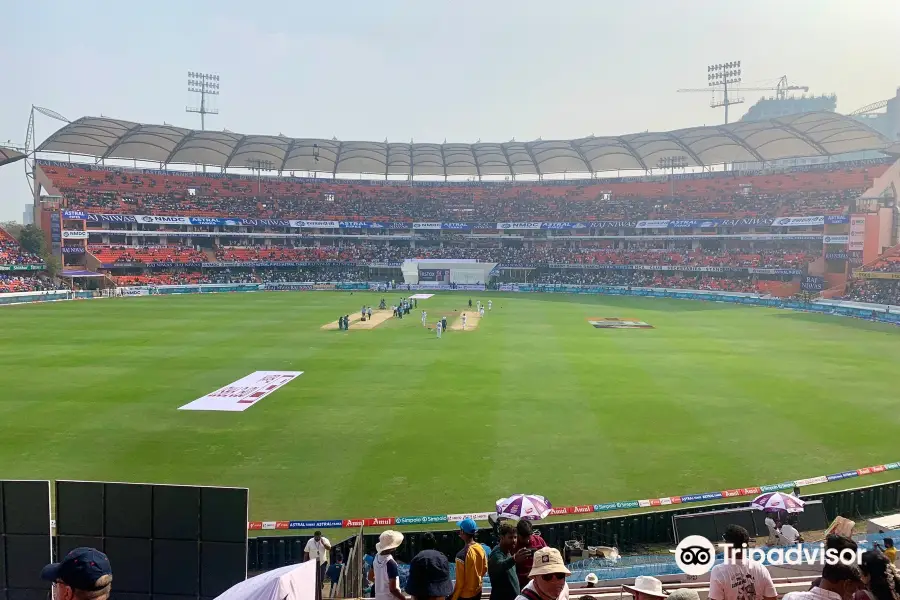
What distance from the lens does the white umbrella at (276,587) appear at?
409 centimetres

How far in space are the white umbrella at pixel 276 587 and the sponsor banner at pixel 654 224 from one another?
85203 mm

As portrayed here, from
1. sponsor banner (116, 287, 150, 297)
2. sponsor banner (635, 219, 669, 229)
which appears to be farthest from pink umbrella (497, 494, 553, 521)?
sponsor banner (635, 219, 669, 229)

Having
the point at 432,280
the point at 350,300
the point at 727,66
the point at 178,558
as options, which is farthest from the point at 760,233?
the point at 178,558

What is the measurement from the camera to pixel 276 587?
417 cm

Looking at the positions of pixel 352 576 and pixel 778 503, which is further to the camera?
pixel 778 503

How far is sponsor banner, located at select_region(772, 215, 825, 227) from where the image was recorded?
67.9 m

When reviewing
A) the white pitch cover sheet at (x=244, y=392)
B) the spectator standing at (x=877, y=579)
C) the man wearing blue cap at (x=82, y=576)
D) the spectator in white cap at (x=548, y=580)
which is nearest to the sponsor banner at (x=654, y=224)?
the white pitch cover sheet at (x=244, y=392)

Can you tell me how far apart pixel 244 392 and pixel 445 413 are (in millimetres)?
7668

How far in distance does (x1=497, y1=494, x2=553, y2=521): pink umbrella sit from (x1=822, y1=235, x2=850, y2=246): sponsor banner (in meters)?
64.6

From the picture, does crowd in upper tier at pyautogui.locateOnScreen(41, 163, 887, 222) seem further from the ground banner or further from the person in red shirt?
the person in red shirt

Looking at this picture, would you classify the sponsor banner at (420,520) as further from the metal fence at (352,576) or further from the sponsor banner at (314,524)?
the metal fence at (352,576)

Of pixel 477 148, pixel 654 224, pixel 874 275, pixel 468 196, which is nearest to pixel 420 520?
pixel 874 275

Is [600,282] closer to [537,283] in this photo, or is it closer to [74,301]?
[537,283]

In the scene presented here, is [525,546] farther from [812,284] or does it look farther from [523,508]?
[812,284]
